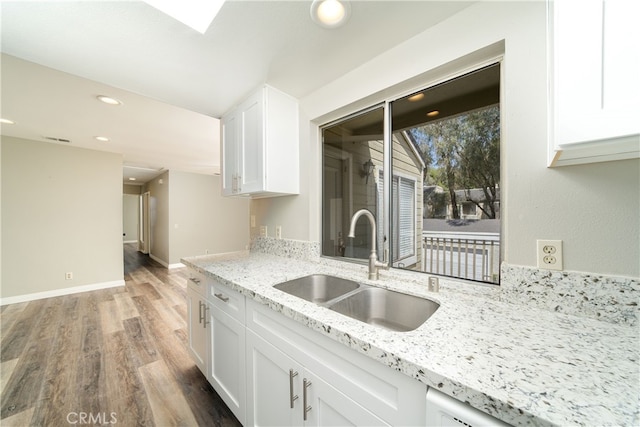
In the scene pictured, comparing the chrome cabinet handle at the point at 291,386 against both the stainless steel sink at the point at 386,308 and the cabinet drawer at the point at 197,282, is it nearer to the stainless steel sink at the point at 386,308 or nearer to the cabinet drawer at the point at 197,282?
the stainless steel sink at the point at 386,308

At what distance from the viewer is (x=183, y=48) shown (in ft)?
4.30

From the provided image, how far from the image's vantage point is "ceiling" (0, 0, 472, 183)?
108 centimetres

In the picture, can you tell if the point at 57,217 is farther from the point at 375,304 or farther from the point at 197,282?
the point at 375,304

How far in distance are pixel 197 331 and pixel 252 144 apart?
5.07ft

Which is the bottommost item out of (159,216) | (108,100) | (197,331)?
(197,331)

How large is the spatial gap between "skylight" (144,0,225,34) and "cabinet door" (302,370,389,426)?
5.58ft

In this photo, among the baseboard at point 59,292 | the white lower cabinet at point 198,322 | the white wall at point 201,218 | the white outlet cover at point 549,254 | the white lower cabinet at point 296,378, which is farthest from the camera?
the white wall at point 201,218

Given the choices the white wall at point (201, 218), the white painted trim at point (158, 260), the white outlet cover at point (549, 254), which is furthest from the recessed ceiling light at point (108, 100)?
the white painted trim at point (158, 260)

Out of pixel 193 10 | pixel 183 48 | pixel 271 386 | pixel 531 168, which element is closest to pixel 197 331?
pixel 271 386

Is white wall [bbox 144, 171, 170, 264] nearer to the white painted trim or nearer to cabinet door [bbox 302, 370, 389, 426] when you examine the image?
the white painted trim

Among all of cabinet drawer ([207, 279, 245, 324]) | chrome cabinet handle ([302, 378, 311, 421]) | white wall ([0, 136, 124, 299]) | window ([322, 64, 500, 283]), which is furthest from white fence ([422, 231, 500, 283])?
white wall ([0, 136, 124, 299])

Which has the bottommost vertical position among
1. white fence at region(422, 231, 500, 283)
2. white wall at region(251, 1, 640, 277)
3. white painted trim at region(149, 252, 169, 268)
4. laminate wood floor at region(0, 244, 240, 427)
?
laminate wood floor at region(0, 244, 240, 427)

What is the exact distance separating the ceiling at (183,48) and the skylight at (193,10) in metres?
0.03

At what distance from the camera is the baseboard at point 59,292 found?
3.24 m
